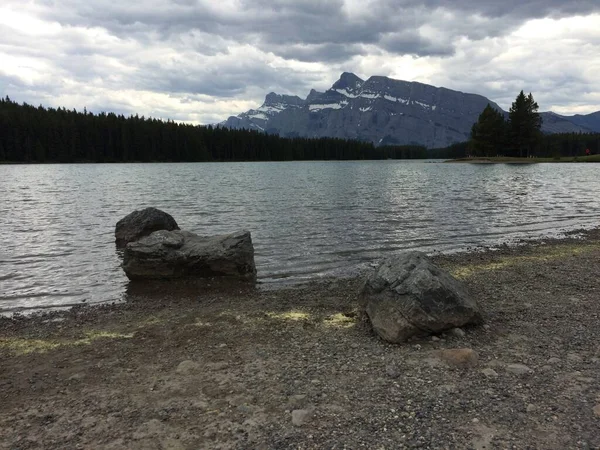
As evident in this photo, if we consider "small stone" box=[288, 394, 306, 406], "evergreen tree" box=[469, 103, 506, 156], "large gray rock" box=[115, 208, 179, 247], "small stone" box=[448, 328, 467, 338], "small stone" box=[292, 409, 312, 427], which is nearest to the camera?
"small stone" box=[292, 409, 312, 427]

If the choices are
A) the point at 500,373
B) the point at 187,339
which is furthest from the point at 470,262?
the point at 187,339

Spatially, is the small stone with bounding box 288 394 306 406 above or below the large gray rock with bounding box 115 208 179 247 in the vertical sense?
below

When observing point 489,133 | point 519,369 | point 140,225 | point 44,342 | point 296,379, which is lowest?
point 44,342

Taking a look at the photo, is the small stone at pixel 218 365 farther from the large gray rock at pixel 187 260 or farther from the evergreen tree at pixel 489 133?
the evergreen tree at pixel 489 133

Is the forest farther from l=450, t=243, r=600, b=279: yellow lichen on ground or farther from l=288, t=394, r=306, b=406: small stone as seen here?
l=288, t=394, r=306, b=406: small stone

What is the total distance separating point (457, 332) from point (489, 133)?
149242 millimetres

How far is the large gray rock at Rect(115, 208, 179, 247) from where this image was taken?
21.3m

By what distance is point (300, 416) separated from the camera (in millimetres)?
6195

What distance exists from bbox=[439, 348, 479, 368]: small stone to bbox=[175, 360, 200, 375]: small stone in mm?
4742

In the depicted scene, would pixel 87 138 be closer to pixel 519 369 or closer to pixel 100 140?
pixel 100 140

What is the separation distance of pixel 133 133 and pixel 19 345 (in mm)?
178506

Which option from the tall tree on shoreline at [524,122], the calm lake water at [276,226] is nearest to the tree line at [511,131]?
the tall tree on shoreline at [524,122]

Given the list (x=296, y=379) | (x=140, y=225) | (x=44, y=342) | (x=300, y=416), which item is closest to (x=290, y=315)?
(x=296, y=379)

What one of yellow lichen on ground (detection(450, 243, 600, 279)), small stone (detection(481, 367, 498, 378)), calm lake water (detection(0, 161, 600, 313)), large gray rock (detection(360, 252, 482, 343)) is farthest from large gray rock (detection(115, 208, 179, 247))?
small stone (detection(481, 367, 498, 378))
